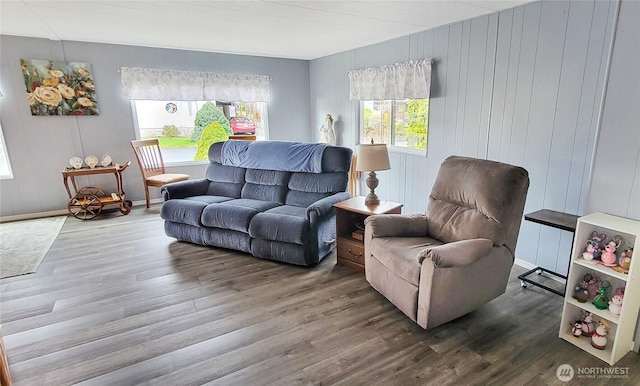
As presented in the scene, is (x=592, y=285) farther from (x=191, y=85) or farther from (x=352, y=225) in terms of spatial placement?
(x=191, y=85)

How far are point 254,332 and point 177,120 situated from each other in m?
4.17

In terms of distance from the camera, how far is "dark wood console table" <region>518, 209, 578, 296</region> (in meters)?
2.41

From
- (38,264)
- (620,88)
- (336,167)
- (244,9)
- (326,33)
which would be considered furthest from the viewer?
(326,33)

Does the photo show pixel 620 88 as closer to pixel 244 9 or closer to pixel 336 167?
pixel 336 167

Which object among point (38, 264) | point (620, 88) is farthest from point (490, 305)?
point (38, 264)

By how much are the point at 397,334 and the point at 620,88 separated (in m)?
1.91

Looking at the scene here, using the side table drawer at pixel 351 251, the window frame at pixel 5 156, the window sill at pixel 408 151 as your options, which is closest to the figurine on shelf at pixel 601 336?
the side table drawer at pixel 351 251

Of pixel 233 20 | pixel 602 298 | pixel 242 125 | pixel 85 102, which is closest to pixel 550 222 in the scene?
pixel 602 298

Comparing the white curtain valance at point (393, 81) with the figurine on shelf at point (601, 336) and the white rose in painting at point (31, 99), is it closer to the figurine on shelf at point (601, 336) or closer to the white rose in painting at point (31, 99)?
the figurine on shelf at point (601, 336)

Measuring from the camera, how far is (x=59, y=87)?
439cm

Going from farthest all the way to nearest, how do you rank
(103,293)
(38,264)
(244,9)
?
(38,264) < (244,9) < (103,293)

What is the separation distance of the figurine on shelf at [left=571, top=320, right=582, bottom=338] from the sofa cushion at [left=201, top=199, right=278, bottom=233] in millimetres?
2545

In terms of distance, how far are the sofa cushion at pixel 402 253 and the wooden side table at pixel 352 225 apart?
0.40 meters

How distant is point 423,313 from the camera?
206cm
